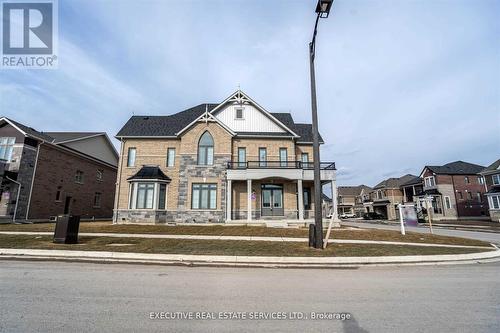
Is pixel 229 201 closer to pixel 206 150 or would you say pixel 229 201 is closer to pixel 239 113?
pixel 206 150

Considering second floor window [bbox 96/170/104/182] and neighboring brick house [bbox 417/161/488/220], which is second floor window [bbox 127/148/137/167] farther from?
neighboring brick house [bbox 417/161/488/220]

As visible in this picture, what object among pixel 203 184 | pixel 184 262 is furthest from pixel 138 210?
pixel 184 262

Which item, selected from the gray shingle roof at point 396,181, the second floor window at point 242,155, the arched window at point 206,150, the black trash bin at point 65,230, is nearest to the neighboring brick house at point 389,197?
the gray shingle roof at point 396,181

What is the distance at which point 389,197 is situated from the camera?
59156mm

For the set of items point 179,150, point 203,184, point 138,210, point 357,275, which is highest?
point 179,150

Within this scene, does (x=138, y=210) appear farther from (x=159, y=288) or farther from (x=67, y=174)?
(x=159, y=288)

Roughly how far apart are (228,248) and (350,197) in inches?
3084

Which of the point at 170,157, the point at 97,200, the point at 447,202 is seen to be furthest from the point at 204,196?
the point at 447,202

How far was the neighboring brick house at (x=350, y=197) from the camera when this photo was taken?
3095 inches

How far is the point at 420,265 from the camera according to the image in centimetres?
912

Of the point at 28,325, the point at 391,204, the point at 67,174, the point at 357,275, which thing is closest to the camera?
the point at 28,325

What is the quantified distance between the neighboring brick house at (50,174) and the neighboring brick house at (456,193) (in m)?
48.6

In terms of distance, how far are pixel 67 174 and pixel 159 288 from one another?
28049mm

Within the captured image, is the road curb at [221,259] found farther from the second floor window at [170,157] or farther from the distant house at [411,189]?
the distant house at [411,189]
